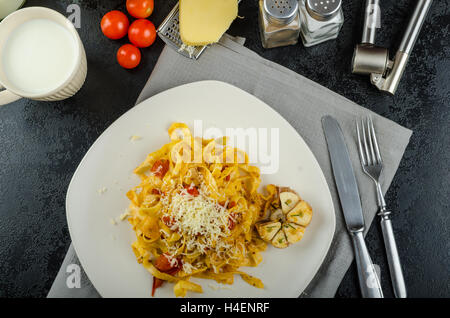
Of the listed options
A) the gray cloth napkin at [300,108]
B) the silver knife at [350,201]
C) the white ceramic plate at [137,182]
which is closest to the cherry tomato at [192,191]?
the white ceramic plate at [137,182]

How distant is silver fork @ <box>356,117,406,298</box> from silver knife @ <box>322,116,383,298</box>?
0.09 metres

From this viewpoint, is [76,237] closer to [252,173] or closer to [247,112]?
[252,173]

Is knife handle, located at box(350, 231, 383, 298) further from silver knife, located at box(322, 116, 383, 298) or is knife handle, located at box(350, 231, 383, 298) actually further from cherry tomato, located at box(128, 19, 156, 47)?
cherry tomato, located at box(128, 19, 156, 47)

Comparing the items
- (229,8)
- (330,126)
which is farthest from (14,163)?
(330,126)

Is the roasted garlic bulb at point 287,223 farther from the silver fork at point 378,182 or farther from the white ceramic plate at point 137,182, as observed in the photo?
the silver fork at point 378,182

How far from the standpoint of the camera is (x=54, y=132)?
2008 mm

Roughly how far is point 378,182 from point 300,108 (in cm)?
53

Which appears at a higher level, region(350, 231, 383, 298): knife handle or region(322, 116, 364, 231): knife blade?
region(322, 116, 364, 231): knife blade

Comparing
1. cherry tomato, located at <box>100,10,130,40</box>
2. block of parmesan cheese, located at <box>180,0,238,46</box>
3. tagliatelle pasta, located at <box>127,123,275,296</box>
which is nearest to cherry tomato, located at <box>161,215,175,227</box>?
tagliatelle pasta, located at <box>127,123,275,296</box>

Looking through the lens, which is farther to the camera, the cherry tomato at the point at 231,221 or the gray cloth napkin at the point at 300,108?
the gray cloth napkin at the point at 300,108

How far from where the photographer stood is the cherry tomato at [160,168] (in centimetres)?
176

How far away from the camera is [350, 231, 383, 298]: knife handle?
1793mm

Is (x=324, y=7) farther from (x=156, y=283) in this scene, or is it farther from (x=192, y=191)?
(x=156, y=283)

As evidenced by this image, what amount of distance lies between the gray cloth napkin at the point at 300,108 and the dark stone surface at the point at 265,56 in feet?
0.26
